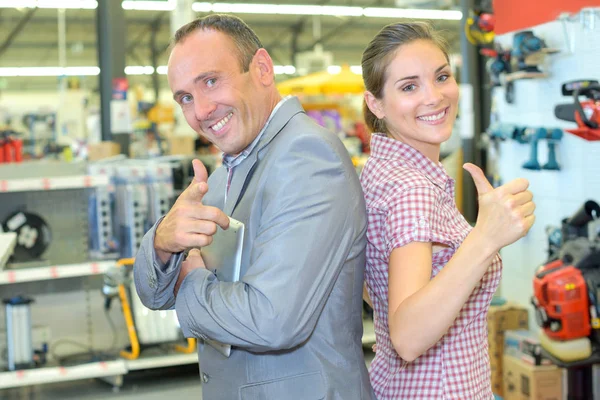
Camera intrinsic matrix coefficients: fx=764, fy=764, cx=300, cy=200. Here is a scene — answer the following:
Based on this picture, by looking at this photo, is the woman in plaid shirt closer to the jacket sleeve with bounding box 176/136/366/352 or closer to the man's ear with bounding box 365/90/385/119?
the man's ear with bounding box 365/90/385/119

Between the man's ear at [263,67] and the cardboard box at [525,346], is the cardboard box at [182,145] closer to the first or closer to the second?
the cardboard box at [525,346]

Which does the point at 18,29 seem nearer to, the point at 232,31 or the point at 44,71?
the point at 44,71

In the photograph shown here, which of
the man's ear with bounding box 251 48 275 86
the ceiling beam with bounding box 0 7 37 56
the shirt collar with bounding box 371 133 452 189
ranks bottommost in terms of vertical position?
the shirt collar with bounding box 371 133 452 189

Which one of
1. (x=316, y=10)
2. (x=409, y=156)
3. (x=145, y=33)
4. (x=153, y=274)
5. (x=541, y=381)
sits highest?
(x=145, y=33)

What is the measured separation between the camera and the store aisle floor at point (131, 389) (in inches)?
214

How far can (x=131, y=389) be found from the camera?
18.4ft

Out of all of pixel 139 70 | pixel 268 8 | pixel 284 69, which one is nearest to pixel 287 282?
pixel 268 8

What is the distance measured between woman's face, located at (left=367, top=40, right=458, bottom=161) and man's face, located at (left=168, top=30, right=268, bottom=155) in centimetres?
33

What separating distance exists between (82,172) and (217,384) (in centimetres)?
420

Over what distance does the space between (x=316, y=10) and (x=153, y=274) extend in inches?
794

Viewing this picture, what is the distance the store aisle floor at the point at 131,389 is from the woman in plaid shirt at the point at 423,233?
3868mm

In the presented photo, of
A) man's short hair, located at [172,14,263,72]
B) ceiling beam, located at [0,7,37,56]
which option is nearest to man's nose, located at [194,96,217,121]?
man's short hair, located at [172,14,263,72]

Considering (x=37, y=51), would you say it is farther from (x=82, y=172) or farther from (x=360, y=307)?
(x=360, y=307)

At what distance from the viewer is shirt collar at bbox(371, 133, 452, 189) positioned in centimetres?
179
